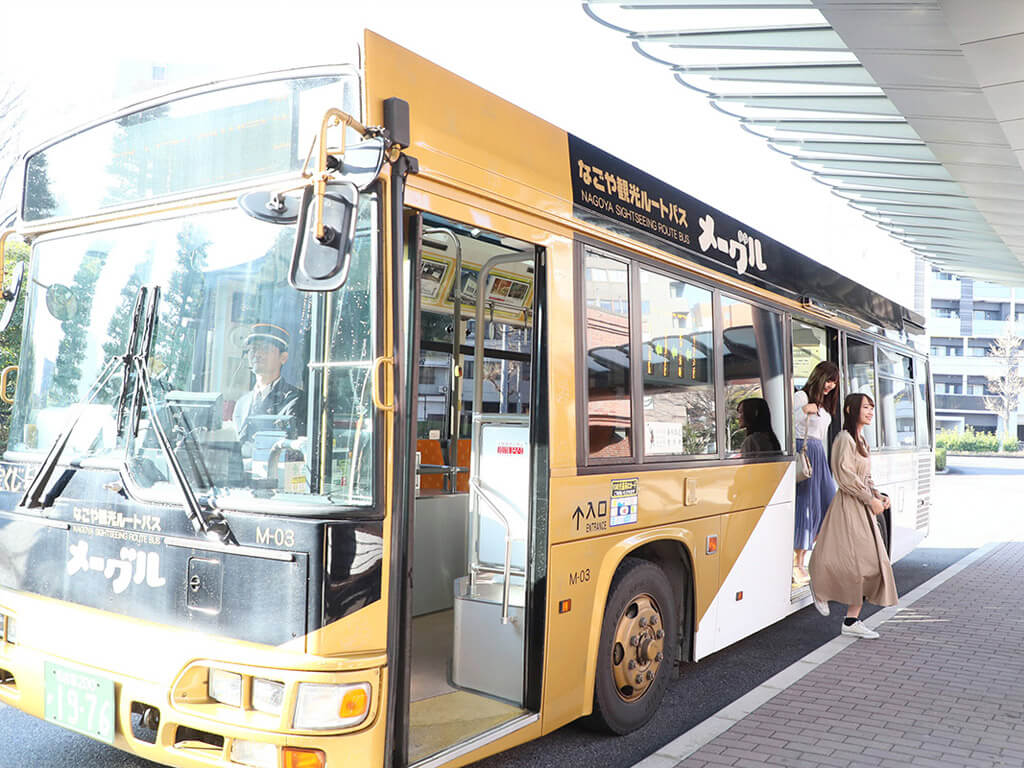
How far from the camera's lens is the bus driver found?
319 centimetres

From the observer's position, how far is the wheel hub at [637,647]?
15.3 feet

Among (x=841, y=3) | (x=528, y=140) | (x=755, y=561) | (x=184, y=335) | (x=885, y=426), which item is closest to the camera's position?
(x=184, y=335)

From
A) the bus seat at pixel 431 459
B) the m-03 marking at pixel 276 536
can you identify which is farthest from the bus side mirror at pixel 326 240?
the bus seat at pixel 431 459

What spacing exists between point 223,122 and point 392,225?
87 centimetres

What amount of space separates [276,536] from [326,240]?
1.03 metres

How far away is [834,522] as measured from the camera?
7.09 m

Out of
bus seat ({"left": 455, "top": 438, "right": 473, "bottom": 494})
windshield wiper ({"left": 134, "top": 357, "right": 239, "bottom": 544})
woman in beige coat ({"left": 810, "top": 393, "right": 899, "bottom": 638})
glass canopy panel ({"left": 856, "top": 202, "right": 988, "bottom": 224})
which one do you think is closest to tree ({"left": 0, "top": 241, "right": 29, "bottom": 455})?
windshield wiper ({"left": 134, "top": 357, "right": 239, "bottom": 544})

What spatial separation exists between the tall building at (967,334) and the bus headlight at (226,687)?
2928 inches

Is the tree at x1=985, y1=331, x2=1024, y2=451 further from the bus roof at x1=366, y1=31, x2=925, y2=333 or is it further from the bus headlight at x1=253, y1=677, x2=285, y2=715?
the bus headlight at x1=253, y1=677, x2=285, y2=715

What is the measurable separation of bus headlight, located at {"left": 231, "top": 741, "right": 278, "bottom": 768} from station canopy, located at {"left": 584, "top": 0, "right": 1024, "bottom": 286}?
676cm

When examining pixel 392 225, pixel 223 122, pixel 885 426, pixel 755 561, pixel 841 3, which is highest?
pixel 841 3

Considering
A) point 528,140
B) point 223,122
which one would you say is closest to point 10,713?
point 223,122

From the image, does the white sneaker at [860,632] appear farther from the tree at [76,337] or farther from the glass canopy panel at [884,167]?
the glass canopy panel at [884,167]

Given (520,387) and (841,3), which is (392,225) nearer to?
(520,387)
